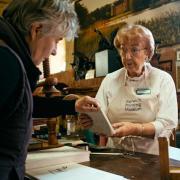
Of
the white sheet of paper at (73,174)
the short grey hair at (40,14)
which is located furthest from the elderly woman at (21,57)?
the white sheet of paper at (73,174)

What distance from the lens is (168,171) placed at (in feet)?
3.09

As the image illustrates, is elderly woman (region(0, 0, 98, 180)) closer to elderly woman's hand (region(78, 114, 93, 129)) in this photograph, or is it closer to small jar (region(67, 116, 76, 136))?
elderly woman's hand (region(78, 114, 93, 129))

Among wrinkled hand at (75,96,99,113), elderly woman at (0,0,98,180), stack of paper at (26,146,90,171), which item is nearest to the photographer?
elderly woman at (0,0,98,180)

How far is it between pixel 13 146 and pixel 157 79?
141 cm

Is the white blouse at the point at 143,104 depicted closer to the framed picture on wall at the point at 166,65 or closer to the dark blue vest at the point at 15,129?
the framed picture on wall at the point at 166,65

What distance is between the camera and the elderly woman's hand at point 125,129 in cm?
176

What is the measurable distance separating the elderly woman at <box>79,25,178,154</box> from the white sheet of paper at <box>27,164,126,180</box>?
590 mm

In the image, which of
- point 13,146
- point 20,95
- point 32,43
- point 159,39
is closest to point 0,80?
point 20,95

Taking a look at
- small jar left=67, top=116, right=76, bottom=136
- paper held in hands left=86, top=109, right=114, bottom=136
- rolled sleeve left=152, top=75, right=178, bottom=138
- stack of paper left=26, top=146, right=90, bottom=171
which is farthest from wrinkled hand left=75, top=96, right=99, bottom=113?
small jar left=67, top=116, right=76, bottom=136

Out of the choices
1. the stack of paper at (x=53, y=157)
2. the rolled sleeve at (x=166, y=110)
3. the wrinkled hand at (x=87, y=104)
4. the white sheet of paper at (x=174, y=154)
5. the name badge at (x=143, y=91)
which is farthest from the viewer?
the name badge at (x=143, y=91)

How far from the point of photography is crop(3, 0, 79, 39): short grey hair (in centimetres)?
103

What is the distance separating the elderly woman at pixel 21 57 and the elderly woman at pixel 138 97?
87cm

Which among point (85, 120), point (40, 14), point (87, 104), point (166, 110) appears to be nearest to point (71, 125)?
point (166, 110)

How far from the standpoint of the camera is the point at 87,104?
5.08 ft
